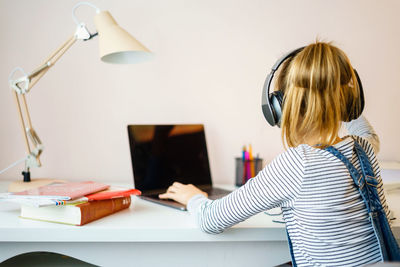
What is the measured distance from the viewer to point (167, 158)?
3.99 feet

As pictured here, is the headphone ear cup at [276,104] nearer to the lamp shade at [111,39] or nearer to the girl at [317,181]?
the girl at [317,181]

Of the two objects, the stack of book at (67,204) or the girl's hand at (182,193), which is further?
the girl's hand at (182,193)

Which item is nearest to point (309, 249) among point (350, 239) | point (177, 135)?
point (350, 239)

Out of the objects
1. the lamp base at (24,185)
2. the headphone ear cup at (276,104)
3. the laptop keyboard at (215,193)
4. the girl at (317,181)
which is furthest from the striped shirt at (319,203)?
the lamp base at (24,185)

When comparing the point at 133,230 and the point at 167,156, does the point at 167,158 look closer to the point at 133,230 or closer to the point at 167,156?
the point at 167,156

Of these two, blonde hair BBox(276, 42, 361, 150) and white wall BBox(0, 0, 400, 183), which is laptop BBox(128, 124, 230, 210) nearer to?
white wall BBox(0, 0, 400, 183)

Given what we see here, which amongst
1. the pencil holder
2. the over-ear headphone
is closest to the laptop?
the pencil holder

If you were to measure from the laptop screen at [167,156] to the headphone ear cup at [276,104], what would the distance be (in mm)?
540

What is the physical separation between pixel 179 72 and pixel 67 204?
2.40 ft

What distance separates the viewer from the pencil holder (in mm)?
1273

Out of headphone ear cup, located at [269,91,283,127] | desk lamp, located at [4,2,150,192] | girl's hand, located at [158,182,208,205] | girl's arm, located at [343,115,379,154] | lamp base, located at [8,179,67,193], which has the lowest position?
girl's hand, located at [158,182,208,205]

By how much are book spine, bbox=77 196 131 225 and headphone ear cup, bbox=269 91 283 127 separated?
463mm

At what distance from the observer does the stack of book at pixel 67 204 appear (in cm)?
75

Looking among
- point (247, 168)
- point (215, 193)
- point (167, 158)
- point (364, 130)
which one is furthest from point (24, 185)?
point (364, 130)
